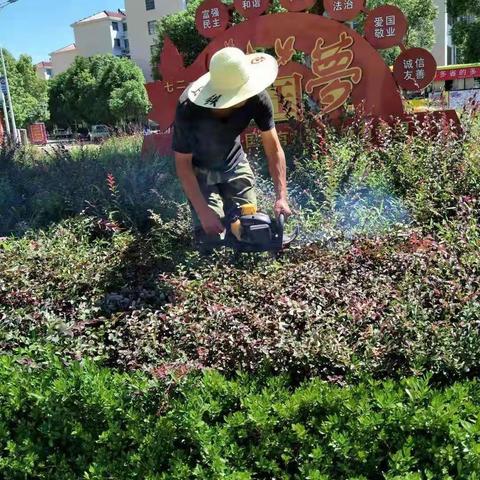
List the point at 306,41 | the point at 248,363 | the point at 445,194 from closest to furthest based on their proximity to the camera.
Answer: the point at 248,363, the point at 445,194, the point at 306,41

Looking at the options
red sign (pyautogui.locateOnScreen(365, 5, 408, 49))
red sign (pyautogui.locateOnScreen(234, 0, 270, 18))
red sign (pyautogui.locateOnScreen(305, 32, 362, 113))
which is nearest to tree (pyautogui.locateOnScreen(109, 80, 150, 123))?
red sign (pyautogui.locateOnScreen(234, 0, 270, 18))

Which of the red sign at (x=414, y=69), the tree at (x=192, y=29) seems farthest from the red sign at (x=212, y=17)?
the tree at (x=192, y=29)

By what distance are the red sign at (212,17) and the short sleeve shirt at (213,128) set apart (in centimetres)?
386

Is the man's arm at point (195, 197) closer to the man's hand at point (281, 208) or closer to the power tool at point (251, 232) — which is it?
the power tool at point (251, 232)

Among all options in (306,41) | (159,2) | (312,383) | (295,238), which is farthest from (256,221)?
(159,2)

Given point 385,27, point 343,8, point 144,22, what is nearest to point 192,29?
point 343,8

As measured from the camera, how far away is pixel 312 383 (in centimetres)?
219

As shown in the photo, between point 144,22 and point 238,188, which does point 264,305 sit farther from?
point 144,22

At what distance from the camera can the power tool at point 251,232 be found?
10.6ft

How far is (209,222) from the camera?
3311 millimetres

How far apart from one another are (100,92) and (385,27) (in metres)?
37.8

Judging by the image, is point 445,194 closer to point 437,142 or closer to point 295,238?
point 437,142

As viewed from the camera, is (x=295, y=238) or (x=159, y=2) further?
(x=159, y=2)

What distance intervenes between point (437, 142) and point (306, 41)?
2414mm
